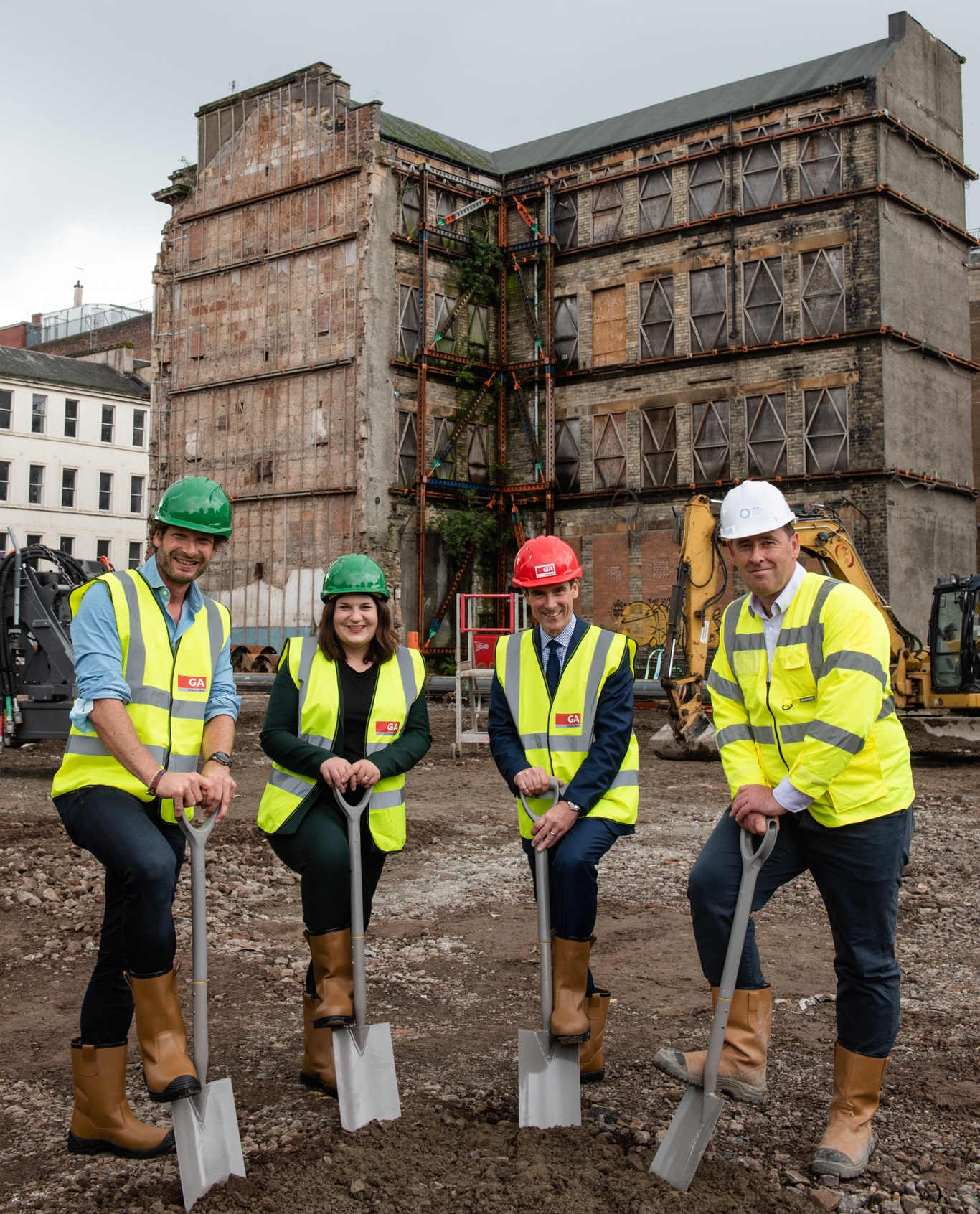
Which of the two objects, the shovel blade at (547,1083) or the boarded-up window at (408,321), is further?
the boarded-up window at (408,321)

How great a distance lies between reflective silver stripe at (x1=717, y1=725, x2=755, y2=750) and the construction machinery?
38.4ft

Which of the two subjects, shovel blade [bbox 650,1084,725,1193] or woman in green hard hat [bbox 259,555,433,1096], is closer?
shovel blade [bbox 650,1084,725,1193]

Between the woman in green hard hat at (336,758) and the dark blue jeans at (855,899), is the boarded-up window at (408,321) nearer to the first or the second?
the woman in green hard hat at (336,758)

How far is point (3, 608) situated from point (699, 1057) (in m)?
12.9

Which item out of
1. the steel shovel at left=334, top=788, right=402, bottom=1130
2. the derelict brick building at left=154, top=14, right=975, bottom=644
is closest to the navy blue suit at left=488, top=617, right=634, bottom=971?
the steel shovel at left=334, top=788, right=402, bottom=1130

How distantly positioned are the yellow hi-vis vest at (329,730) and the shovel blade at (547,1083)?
0.86 metres

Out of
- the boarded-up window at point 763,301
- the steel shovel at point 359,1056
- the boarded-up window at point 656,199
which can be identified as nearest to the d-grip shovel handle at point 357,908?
the steel shovel at point 359,1056

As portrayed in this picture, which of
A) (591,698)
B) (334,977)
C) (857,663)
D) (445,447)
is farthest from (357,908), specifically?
(445,447)

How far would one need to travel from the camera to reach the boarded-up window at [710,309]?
27.7m

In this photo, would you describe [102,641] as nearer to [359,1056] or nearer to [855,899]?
[359,1056]

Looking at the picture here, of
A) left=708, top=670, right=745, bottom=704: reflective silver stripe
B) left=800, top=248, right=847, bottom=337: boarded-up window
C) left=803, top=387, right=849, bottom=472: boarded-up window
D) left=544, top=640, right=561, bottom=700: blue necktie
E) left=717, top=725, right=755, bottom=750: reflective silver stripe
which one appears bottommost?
left=717, top=725, right=755, bottom=750: reflective silver stripe

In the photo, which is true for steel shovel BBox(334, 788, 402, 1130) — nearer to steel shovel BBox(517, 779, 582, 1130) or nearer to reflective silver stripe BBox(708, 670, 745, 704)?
steel shovel BBox(517, 779, 582, 1130)

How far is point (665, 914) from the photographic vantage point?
25.5ft

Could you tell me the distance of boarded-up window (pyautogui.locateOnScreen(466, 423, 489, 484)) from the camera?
30.6 metres
